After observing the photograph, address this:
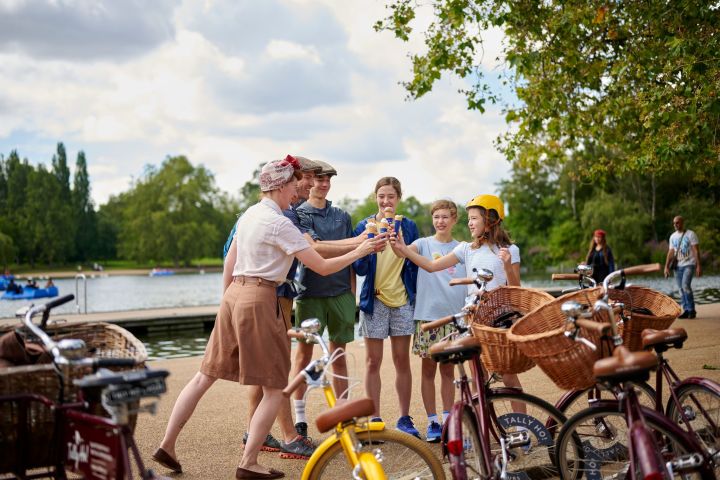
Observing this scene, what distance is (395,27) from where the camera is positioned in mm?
11453

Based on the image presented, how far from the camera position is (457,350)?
370 cm

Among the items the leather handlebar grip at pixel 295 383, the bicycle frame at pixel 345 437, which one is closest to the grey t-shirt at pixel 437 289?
the bicycle frame at pixel 345 437

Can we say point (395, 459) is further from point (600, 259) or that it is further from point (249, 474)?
point (600, 259)

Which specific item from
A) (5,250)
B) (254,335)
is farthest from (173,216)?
(254,335)

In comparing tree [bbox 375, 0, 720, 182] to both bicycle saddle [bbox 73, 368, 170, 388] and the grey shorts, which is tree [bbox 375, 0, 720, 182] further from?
bicycle saddle [bbox 73, 368, 170, 388]

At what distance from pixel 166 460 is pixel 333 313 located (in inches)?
63.7

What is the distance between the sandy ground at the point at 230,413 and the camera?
5.31 meters

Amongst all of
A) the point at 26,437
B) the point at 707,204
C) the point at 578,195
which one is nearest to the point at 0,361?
the point at 26,437

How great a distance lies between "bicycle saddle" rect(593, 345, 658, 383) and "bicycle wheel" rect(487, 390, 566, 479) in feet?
2.85

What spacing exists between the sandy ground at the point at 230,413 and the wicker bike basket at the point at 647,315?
4.91 feet

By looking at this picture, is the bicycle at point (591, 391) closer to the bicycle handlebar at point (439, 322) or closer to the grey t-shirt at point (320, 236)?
the bicycle handlebar at point (439, 322)

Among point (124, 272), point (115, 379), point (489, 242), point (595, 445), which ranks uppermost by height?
point (489, 242)

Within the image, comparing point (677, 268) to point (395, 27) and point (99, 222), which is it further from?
point (99, 222)

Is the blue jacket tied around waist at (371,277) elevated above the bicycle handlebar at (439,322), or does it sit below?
above
